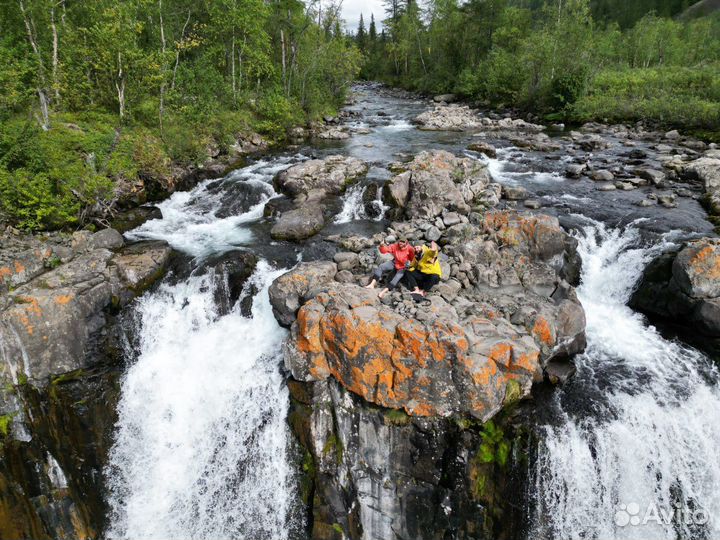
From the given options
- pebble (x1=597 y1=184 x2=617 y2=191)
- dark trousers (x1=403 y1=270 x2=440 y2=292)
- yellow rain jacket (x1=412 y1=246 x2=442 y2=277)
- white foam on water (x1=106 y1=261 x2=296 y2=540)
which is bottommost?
white foam on water (x1=106 y1=261 x2=296 y2=540)

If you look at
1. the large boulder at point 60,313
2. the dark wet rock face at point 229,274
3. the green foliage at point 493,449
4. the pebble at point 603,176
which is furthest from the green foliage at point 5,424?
the pebble at point 603,176

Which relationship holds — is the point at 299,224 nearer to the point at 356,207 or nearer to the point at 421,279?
the point at 356,207

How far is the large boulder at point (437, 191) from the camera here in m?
17.1

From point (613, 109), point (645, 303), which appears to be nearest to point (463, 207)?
point (645, 303)

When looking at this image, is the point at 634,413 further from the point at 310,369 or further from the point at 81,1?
the point at 81,1

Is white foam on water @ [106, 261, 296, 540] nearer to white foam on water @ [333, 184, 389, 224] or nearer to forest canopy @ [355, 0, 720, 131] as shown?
white foam on water @ [333, 184, 389, 224]

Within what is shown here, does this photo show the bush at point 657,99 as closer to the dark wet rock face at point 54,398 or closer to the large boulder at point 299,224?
the large boulder at point 299,224

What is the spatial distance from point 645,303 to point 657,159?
15316 mm

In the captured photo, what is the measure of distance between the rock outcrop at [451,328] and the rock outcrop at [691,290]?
2739 millimetres

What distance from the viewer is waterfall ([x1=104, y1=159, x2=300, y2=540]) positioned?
418 inches

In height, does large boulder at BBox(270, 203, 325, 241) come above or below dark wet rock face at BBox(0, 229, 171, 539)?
above

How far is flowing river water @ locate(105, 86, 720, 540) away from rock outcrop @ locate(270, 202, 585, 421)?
1.18m

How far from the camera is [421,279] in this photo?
38.6 feet

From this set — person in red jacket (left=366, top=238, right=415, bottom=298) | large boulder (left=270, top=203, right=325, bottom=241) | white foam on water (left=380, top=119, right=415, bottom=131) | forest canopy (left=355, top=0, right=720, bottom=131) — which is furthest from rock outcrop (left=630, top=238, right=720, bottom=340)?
white foam on water (left=380, top=119, right=415, bottom=131)
